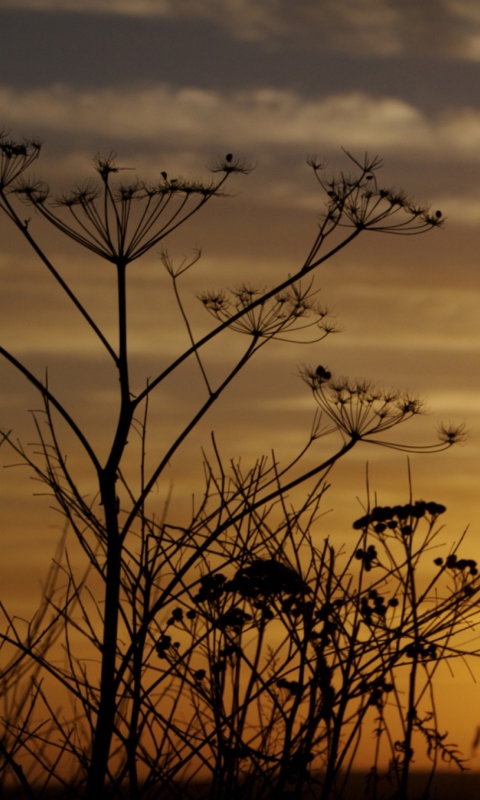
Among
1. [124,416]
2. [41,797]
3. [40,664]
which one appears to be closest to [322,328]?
[124,416]

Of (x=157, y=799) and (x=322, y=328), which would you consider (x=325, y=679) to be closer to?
(x=157, y=799)

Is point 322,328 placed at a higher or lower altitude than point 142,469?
higher

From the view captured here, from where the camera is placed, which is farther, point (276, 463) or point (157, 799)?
point (276, 463)

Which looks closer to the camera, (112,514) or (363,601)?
(112,514)

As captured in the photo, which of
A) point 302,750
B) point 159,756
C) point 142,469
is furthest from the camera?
point 142,469

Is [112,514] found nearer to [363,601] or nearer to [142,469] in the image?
[142,469]

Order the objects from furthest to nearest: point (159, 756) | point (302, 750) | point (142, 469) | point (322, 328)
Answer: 1. point (322, 328)
2. point (142, 469)
3. point (159, 756)
4. point (302, 750)

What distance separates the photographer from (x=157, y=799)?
6730mm

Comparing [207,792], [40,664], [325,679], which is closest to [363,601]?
[325,679]

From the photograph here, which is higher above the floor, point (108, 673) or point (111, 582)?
point (111, 582)

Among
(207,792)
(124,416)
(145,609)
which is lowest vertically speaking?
(207,792)

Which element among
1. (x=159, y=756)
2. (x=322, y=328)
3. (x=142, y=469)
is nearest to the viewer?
(x=159, y=756)

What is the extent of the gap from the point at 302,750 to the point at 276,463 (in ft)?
6.96

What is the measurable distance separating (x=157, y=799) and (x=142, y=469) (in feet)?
7.13
